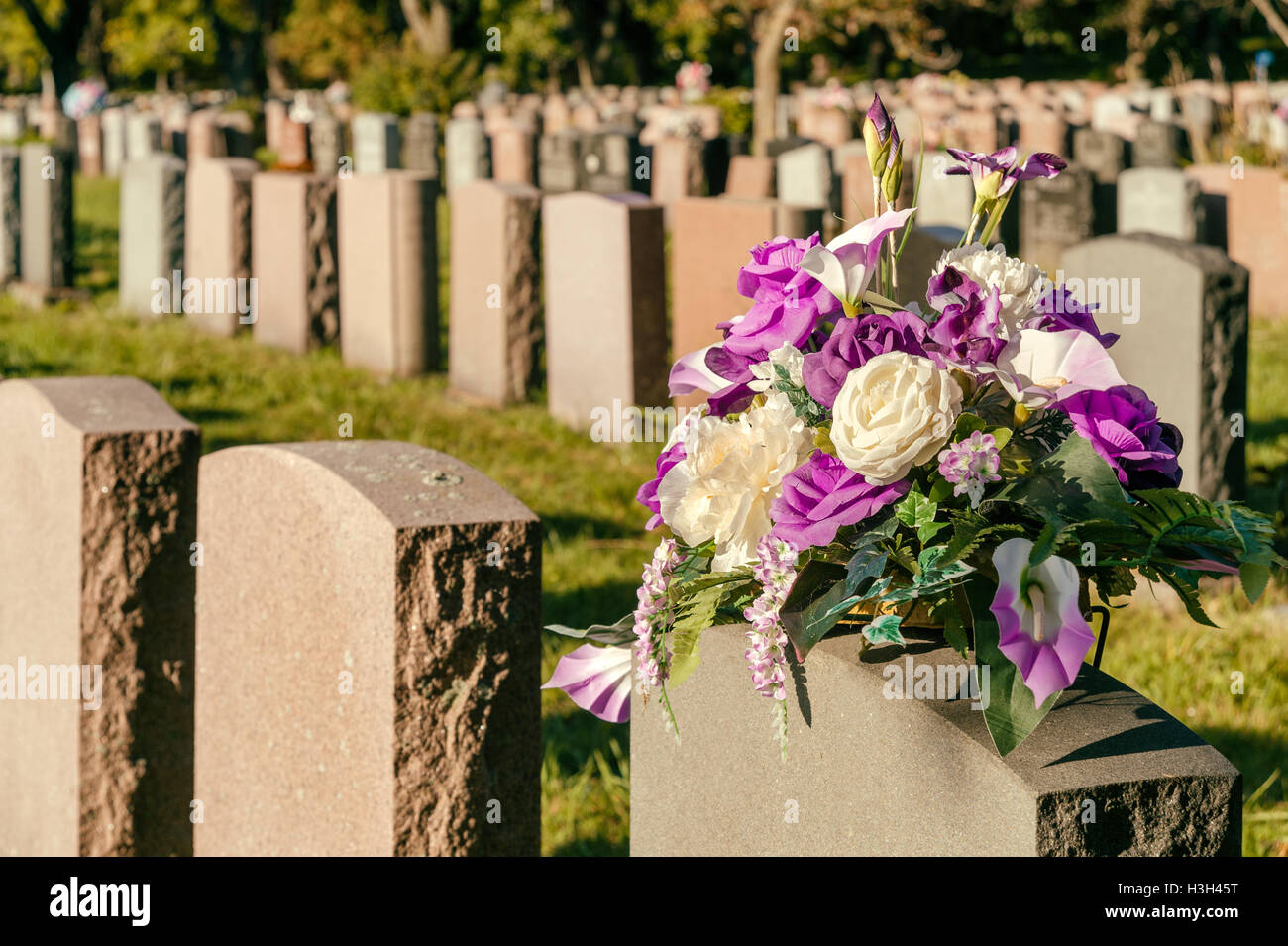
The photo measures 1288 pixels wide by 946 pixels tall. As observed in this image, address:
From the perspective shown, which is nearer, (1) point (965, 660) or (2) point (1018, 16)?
(1) point (965, 660)

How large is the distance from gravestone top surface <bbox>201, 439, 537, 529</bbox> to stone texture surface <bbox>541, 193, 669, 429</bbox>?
486 cm

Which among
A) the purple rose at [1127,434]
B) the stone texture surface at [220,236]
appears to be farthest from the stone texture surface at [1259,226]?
the purple rose at [1127,434]

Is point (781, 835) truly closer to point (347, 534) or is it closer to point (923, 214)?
point (347, 534)

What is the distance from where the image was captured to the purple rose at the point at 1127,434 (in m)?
1.83

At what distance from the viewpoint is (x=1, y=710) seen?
12.5 ft

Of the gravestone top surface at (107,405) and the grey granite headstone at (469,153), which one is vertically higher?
the grey granite headstone at (469,153)

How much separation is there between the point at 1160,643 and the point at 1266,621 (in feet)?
1.68

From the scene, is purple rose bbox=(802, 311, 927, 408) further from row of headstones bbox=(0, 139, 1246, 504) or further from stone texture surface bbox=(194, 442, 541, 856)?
row of headstones bbox=(0, 139, 1246, 504)

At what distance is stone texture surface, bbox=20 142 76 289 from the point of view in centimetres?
1124

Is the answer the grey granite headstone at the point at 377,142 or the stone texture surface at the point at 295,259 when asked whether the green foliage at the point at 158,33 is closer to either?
the grey granite headstone at the point at 377,142

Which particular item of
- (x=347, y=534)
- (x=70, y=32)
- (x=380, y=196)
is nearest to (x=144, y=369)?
(x=380, y=196)

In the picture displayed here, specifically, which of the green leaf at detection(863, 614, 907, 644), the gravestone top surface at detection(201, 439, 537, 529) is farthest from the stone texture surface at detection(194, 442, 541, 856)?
the green leaf at detection(863, 614, 907, 644)

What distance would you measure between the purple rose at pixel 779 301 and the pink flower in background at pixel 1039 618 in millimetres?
405
